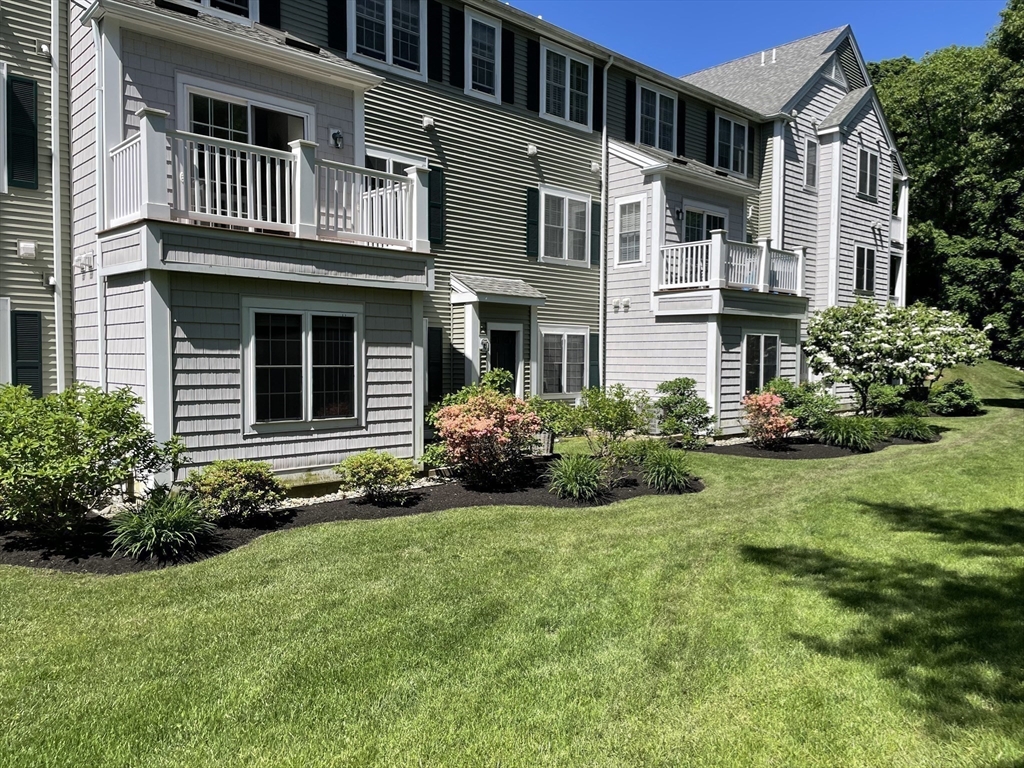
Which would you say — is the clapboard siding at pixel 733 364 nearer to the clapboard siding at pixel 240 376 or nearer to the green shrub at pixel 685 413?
the green shrub at pixel 685 413

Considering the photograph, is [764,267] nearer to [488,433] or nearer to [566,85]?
[566,85]

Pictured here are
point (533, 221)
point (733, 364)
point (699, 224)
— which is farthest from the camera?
point (699, 224)

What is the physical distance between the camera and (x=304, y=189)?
8.61 meters

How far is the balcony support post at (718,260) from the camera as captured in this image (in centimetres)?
1480

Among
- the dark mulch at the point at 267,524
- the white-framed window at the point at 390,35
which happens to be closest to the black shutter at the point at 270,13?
the white-framed window at the point at 390,35

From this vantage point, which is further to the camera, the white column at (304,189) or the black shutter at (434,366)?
the black shutter at (434,366)

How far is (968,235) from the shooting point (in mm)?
29500

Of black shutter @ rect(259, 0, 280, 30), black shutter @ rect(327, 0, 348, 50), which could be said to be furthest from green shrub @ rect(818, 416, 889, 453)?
black shutter @ rect(259, 0, 280, 30)

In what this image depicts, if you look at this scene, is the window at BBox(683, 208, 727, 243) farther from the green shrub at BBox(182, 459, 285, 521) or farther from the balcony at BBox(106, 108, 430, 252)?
the green shrub at BBox(182, 459, 285, 521)

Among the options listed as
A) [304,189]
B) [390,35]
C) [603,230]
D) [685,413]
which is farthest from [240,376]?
[603,230]

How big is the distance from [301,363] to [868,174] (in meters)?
19.9

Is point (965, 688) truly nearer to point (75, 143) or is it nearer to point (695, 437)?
point (695, 437)

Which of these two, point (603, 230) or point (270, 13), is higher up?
point (270, 13)

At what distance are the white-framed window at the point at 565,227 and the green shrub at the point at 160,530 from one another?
10111 mm
